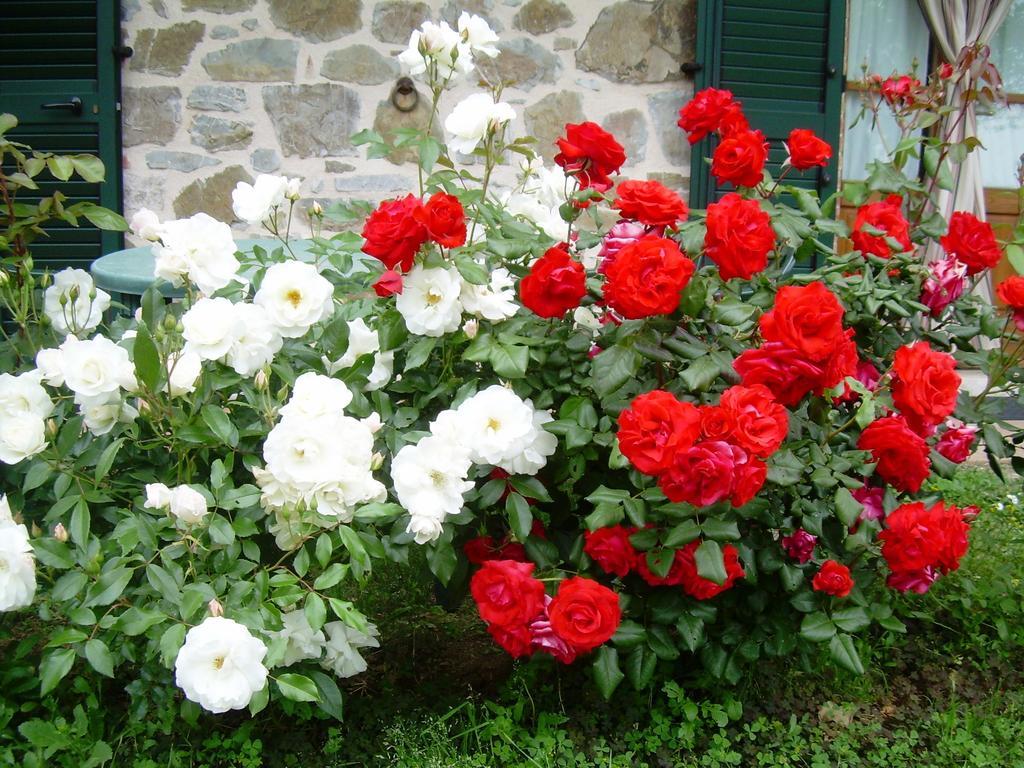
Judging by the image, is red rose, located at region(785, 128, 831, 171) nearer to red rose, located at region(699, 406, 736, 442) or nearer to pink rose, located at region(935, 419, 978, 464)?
pink rose, located at region(935, 419, 978, 464)

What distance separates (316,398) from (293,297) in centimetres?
25

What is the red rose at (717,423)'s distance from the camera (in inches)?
59.1

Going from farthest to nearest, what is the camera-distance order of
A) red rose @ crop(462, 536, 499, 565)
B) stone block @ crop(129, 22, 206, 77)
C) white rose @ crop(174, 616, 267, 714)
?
stone block @ crop(129, 22, 206, 77)
red rose @ crop(462, 536, 499, 565)
white rose @ crop(174, 616, 267, 714)

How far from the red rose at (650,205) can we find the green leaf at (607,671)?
811 mm

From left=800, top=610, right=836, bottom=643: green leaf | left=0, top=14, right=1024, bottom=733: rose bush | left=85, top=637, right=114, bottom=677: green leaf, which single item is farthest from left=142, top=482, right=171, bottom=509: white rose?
left=800, top=610, right=836, bottom=643: green leaf

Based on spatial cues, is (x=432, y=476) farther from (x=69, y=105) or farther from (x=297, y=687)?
(x=69, y=105)

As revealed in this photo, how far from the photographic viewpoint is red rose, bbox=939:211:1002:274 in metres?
2.16

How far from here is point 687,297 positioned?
5.66 feet

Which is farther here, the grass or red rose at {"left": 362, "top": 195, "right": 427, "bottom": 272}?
the grass

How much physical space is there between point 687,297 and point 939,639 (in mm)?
1341

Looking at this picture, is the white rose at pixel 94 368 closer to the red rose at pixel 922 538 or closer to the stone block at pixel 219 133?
the red rose at pixel 922 538

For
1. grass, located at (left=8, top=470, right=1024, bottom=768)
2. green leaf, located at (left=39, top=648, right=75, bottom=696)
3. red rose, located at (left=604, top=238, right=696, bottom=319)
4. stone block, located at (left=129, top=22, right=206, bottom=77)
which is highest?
A: stone block, located at (left=129, top=22, right=206, bottom=77)

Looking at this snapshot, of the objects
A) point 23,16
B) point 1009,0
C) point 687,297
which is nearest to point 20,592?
point 687,297

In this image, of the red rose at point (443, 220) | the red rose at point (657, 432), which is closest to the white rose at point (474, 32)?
the red rose at point (443, 220)
